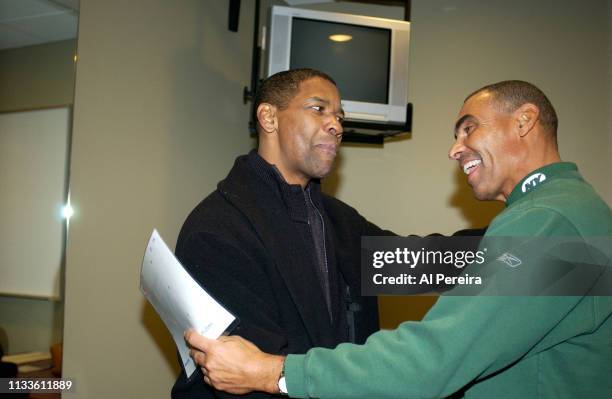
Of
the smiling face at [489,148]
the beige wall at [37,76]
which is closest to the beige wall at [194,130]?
the beige wall at [37,76]

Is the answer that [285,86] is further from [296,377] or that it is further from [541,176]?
[296,377]

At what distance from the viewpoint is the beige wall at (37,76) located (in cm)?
158

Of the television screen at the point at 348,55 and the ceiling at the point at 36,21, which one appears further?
the television screen at the point at 348,55

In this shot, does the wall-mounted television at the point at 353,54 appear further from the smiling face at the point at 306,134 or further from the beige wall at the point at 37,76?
the beige wall at the point at 37,76

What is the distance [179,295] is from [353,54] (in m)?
1.75

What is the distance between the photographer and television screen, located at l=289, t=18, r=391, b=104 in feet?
7.88

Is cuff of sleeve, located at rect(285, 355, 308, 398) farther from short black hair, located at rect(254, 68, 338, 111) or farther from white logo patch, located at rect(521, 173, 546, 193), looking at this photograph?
short black hair, located at rect(254, 68, 338, 111)

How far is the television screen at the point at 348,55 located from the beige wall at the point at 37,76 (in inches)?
38.3

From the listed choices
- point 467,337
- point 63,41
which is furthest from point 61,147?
point 467,337

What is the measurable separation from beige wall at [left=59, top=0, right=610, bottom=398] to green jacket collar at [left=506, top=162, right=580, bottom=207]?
4.50 feet

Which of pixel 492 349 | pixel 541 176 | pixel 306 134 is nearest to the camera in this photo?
pixel 492 349

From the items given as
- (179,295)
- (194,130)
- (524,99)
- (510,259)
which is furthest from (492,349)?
(194,130)

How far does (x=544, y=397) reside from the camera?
0.97 m

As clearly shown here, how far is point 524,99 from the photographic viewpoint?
1312 millimetres
